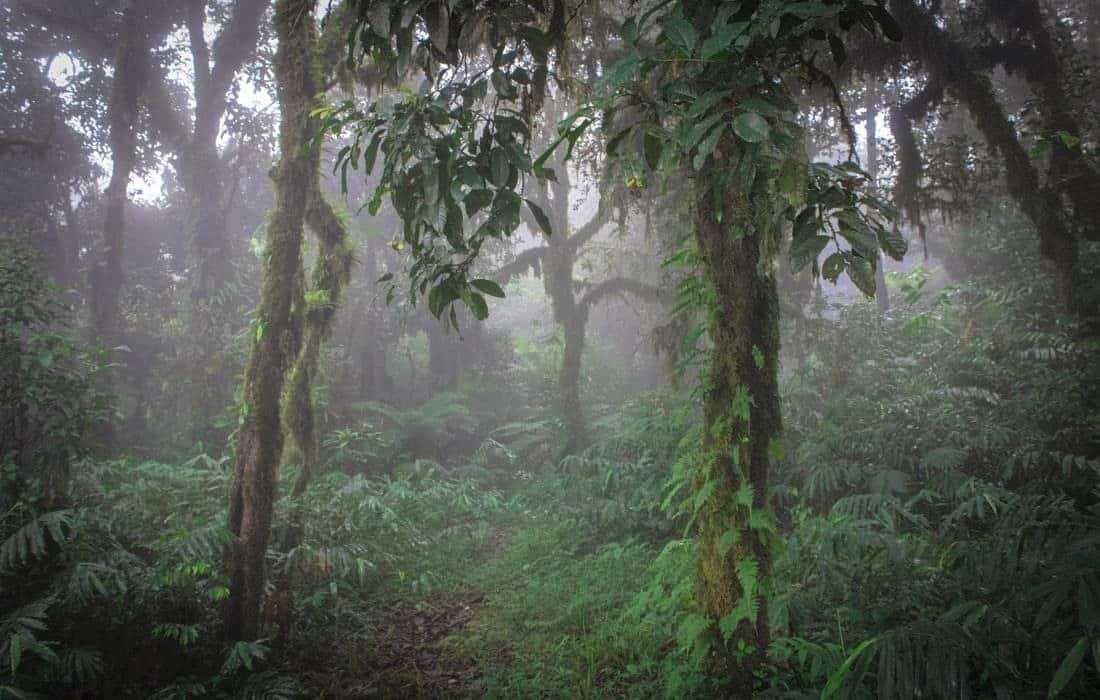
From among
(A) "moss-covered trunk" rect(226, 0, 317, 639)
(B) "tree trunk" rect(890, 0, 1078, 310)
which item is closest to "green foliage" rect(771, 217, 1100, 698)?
(B) "tree trunk" rect(890, 0, 1078, 310)

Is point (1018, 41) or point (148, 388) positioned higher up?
point (1018, 41)

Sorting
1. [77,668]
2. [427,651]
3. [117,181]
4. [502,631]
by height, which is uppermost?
[117,181]

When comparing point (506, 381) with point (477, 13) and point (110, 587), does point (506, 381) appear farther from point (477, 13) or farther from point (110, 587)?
point (477, 13)

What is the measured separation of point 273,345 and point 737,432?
3.70m

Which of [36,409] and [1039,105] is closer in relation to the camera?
[36,409]

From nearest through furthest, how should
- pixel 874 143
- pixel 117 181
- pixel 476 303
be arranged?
pixel 476 303
pixel 874 143
pixel 117 181

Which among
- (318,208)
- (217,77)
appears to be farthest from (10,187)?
(318,208)

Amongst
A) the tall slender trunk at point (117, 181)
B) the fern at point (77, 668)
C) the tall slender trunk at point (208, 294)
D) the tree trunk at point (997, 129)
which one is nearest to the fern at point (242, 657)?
the fern at point (77, 668)

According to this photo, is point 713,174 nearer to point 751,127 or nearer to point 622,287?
point 751,127

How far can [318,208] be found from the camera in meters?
5.51

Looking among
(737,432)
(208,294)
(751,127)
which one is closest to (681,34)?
(751,127)

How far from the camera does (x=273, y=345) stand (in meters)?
4.73

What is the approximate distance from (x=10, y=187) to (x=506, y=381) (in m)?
13.3

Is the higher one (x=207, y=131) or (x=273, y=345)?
(x=207, y=131)
